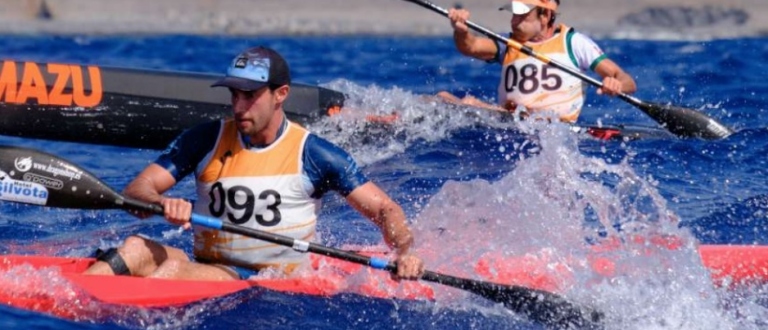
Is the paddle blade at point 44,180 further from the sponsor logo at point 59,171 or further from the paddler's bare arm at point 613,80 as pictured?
the paddler's bare arm at point 613,80

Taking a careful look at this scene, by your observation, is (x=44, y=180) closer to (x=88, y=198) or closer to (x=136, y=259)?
(x=88, y=198)

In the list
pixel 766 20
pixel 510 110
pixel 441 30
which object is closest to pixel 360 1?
pixel 441 30

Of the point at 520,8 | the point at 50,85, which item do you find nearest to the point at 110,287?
the point at 50,85

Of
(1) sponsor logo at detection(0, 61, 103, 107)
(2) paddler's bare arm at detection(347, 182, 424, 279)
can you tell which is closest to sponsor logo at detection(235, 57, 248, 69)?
(2) paddler's bare arm at detection(347, 182, 424, 279)

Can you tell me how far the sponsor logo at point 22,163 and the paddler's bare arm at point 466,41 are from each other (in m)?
3.87

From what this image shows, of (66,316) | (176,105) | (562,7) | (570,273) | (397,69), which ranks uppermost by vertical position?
(562,7)

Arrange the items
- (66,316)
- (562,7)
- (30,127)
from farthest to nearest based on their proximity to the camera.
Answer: (562,7)
(30,127)
(66,316)

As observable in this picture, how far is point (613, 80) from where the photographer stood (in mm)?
9414

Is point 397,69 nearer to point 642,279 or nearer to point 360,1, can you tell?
point 360,1

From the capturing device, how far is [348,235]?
308 inches

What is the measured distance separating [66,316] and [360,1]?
11492mm

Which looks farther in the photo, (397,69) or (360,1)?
(360,1)

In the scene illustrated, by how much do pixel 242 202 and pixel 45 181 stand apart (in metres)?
0.91

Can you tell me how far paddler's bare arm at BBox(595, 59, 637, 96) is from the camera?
9391 mm
